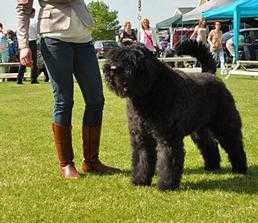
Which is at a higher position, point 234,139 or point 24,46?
point 24,46

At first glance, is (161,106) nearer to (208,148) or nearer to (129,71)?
(129,71)

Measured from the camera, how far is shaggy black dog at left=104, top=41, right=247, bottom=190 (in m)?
4.54

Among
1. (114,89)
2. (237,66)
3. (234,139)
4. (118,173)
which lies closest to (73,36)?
(114,89)

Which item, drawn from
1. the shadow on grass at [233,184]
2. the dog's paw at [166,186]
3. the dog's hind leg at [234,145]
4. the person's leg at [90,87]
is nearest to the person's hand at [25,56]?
the person's leg at [90,87]

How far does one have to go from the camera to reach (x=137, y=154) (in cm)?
515

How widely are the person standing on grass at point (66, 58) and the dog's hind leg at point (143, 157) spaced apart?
663mm

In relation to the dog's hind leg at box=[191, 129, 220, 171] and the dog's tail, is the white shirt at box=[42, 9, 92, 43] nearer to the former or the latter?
the dog's tail

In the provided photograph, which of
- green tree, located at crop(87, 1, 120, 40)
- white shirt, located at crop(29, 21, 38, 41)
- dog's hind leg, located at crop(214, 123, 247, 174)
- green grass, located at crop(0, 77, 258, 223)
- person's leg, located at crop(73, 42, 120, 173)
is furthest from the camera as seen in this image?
green tree, located at crop(87, 1, 120, 40)

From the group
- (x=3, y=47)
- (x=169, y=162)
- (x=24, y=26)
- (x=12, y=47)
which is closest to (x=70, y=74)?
(x=24, y=26)

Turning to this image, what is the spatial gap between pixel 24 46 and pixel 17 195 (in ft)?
4.55

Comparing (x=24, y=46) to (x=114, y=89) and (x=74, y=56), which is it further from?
(x=114, y=89)

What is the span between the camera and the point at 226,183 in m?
5.31

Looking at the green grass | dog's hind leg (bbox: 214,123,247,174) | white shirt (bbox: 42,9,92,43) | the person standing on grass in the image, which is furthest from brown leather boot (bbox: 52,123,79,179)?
dog's hind leg (bbox: 214,123,247,174)

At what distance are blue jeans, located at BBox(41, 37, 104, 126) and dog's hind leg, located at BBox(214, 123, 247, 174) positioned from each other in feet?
4.07
